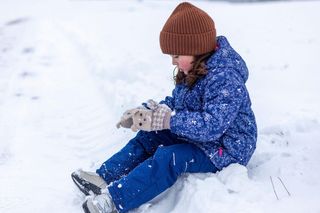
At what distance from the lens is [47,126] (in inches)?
191

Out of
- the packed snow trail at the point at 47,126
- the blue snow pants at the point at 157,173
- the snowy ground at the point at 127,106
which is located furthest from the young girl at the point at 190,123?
the packed snow trail at the point at 47,126

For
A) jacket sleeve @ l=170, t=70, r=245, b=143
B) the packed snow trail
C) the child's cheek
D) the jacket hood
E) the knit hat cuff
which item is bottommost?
the packed snow trail

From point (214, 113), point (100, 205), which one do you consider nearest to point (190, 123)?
point (214, 113)

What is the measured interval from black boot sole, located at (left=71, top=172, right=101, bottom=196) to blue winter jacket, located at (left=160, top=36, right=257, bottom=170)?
683 millimetres

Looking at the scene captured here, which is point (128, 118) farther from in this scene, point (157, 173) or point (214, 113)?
point (214, 113)

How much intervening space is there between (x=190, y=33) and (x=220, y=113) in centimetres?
58

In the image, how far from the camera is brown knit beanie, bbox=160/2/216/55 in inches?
123

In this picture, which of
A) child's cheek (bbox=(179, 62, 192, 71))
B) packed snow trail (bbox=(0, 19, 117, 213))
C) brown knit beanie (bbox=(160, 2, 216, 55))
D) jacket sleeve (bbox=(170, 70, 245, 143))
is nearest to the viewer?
jacket sleeve (bbox=(170, 70, 245, 143))

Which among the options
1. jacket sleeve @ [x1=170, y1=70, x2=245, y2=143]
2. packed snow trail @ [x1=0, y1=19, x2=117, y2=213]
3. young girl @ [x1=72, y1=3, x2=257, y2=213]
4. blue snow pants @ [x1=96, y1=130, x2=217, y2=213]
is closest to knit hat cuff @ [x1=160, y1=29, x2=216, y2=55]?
young girl @ [x1=72, y1=3, x2=257, y2=213]

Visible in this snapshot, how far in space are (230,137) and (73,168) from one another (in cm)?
145

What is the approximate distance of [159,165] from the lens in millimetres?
3008

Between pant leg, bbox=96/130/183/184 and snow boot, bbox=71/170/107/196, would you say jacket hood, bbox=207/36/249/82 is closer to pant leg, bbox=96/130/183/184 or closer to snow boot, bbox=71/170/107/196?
pant leg, bbox=96/130/183/184

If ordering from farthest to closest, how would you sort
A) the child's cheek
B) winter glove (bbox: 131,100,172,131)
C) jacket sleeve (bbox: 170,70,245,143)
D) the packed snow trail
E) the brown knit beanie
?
the packed snow trail → the child's cheek → the brown knit beanie → winter glove (bbox: 131,100,172,131) → jacket sleeve (bbox: 170,70,245,143)

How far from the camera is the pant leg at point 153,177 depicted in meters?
3.00
